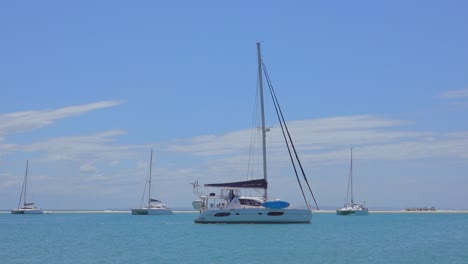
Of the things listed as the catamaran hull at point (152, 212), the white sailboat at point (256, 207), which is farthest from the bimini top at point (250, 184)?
the catamaran hull at point (152, 212)

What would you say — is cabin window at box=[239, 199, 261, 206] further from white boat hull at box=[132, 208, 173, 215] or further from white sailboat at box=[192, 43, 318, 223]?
white boat hull at box=[132, 208, 173, 215]

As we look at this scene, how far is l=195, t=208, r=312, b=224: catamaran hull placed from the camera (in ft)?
244

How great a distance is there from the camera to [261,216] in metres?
74.4

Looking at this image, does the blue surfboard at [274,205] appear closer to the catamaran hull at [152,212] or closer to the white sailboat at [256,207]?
the white sailboat at [256,207]

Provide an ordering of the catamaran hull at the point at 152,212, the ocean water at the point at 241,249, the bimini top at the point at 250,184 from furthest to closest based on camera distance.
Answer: the catamaran hull at the point at 152,212
the bimini top at the point at 250,184
the ocean water at the point at 241,249

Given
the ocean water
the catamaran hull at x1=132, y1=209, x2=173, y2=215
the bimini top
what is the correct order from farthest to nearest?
the catamaran hull at x1=132, y1=209, x2=173, y2=215
the bimini top
the ocean water

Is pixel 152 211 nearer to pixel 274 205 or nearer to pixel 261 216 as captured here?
pixel 261 216

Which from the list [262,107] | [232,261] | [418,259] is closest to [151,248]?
[232,261]

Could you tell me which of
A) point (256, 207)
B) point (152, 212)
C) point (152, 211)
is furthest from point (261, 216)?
point (152, 211)

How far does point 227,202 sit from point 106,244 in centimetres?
2230

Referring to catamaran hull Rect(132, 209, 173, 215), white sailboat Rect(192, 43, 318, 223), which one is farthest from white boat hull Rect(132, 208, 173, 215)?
white sailboat Rect(192, 43, 318, 223)

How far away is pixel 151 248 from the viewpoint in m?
52.6

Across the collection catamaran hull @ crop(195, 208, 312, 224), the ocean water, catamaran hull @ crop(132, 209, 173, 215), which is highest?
catamaran hull @ crop(132, 209, 173, 215)

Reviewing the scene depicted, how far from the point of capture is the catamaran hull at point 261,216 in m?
74.3
